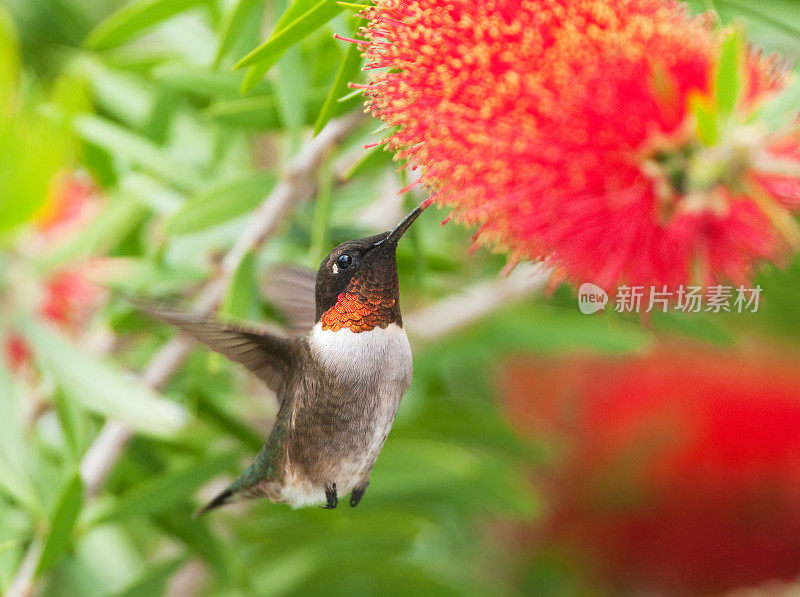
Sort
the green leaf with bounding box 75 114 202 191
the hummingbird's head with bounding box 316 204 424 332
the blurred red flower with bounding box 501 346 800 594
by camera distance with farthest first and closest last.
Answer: the blurred red flower with bounding box 501 346 800 594 < the green leaf with bounding box 75 114 202 191 < the hummingbird's head with bounding box 316 204 424 332

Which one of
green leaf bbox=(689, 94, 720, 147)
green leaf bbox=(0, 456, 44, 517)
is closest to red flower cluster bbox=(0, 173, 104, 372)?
green leaf bbox=(0, 456, 44, 517)

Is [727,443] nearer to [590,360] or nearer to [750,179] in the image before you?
[590,360]

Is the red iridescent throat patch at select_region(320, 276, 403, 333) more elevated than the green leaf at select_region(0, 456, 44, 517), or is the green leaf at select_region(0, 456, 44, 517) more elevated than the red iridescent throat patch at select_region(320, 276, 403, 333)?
the red iridescent throat patch at select_region(320, 276, 403, 333)

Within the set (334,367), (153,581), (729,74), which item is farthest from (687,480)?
(729,74)

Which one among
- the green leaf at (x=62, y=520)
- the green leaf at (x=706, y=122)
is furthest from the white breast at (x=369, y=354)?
the green leaf at (x=62, y=520)

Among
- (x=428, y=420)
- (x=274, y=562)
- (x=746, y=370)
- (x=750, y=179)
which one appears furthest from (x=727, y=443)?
(x=750, y=179)

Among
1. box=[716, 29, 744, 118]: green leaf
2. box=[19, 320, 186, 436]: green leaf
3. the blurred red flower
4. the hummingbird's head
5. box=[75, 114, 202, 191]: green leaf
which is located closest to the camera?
box=[716, 29, 744, 118]: green leaf

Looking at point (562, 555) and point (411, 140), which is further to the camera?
point (562, 555)

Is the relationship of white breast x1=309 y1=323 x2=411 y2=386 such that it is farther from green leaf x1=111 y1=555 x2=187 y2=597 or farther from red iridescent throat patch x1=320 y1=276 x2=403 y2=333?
green leaf x1=111 y1=555 x2=187 y2=597
